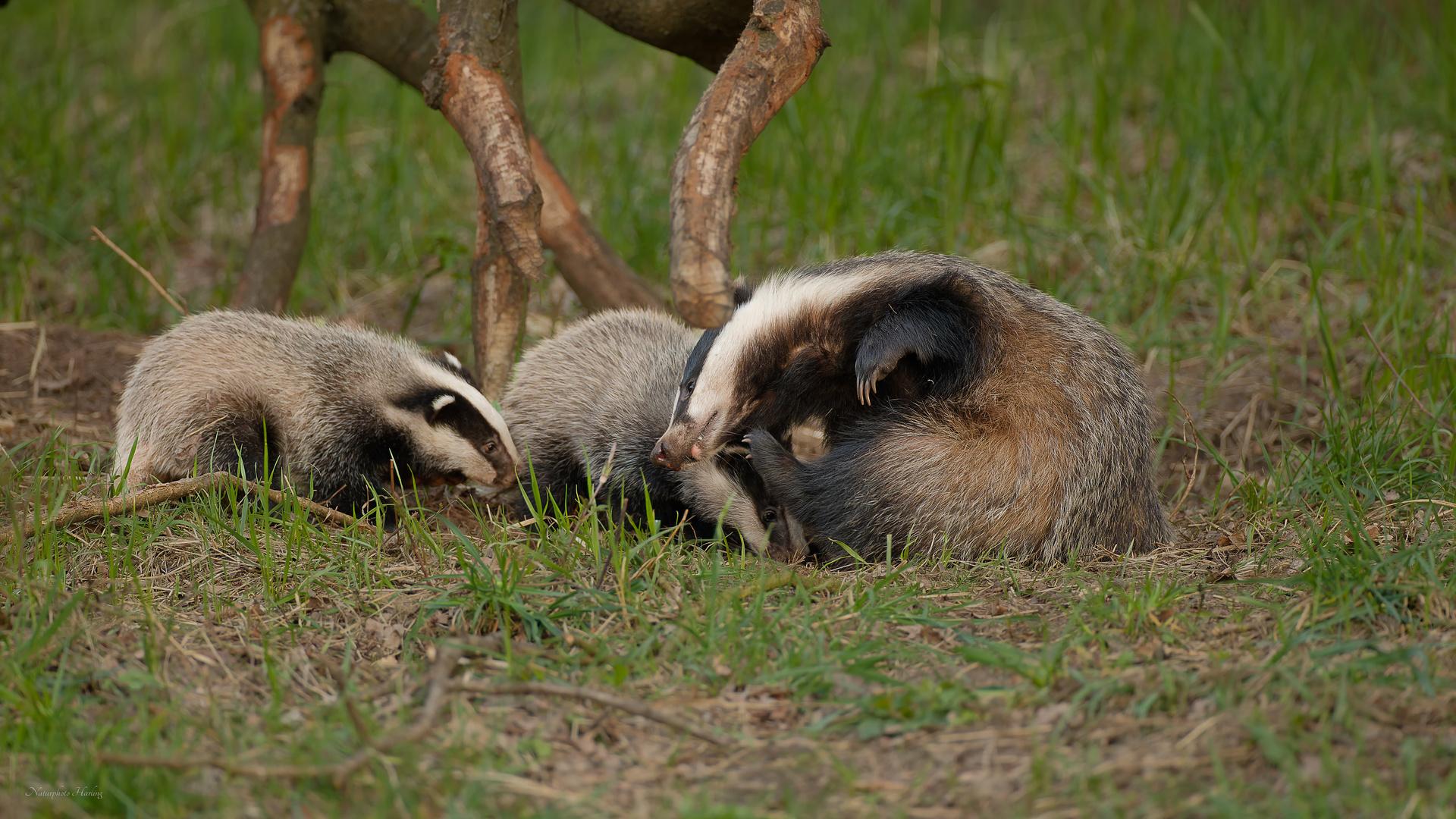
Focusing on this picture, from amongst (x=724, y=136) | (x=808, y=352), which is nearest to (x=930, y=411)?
(x=808, y=352)

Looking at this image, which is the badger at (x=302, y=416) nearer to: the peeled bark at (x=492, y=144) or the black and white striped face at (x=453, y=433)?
the black and white striped face at (x=453, y=433)

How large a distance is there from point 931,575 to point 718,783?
53.3 inches

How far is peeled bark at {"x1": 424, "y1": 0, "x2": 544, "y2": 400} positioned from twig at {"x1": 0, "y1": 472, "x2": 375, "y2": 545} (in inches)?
41.2

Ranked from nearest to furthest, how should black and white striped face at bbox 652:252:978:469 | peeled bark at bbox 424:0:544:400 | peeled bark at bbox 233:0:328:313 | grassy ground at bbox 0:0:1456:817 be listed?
1. grassy ground at bbox 0:0:1456:817
2. black and white striped face at bbox 652:252:978:469
3. peeled bark at bbox 424:0:544:400
4. peeled bark at bbox 233:0:328:313

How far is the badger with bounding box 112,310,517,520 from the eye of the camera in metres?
4.28

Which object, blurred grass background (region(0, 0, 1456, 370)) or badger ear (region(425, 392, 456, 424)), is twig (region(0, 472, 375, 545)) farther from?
blurred grass background (region(0, 0, 1456, 370))

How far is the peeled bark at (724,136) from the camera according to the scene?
4.02 m

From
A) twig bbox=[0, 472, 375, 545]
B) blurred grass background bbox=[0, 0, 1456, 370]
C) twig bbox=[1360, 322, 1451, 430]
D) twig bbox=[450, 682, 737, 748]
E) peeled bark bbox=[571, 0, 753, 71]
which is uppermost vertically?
peeled bark bbox=[571, 0, 753, 71]

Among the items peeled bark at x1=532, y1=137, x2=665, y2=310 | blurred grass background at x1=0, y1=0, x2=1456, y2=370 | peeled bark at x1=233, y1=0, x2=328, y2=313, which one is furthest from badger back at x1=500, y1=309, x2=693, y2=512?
peeled bark at x1=233, y1=0, x2=328, y2=313

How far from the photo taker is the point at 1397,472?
13.6ft

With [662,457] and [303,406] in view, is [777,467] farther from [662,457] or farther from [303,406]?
[303,406]

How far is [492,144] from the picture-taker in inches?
164

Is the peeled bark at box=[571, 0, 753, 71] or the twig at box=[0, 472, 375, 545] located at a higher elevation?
the peeled bark at box=[571, 0, 753, 71]

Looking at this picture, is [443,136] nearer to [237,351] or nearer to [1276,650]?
[237,351]
